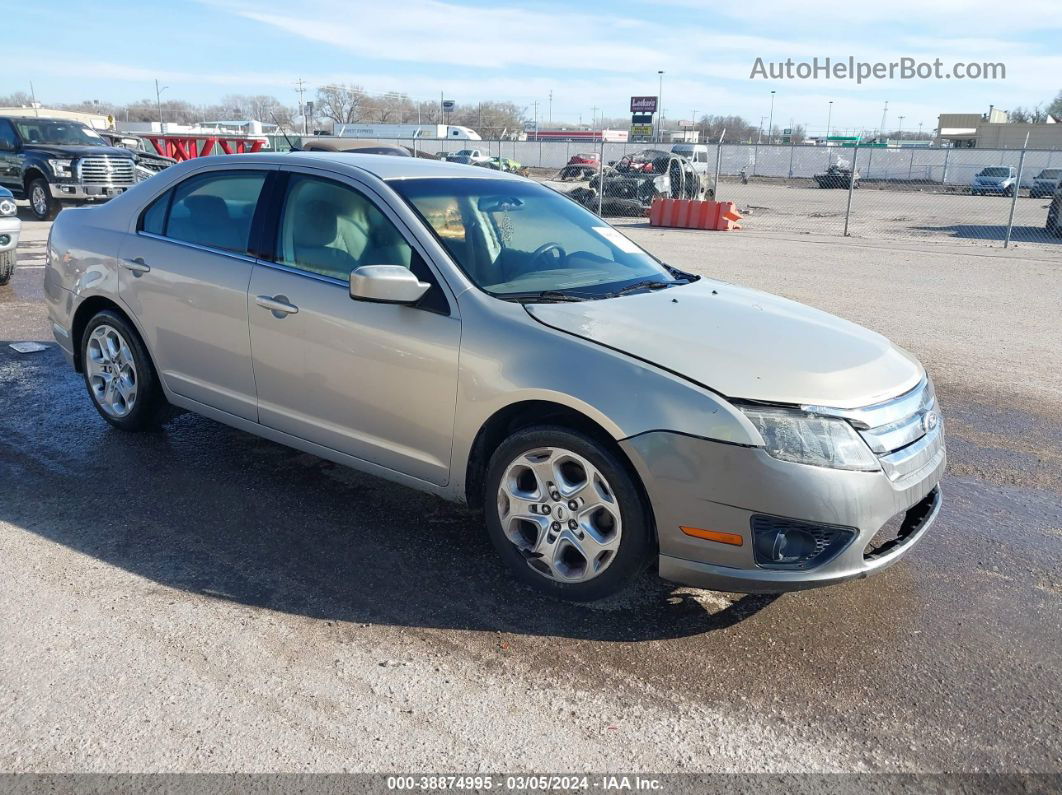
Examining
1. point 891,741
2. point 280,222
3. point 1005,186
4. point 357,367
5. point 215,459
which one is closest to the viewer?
point 891,741

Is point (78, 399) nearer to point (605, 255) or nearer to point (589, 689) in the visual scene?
point (605, 255)

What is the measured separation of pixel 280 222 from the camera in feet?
14.3

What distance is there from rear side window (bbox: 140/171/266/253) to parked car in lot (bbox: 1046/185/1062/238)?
21.1 m

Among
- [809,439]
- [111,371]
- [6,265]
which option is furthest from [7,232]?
[809,439]

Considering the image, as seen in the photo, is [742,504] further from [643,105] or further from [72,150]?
[643,105]

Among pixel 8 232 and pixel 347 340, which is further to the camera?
pixel 8 232

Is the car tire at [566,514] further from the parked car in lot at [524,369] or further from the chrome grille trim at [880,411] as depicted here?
the chrome grille trim at [880,411]

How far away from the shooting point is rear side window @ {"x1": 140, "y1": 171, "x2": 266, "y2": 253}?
4.54m

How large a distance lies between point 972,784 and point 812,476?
3.39 ft

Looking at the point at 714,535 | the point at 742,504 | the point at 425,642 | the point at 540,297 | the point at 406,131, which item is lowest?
the point at 425,642

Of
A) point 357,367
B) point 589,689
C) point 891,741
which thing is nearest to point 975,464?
point 891,741

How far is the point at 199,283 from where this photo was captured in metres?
4.57

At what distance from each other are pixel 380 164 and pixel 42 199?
1684cm

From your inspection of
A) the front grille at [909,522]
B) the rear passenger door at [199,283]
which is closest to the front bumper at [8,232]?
the rear passenger door at [199,283]
